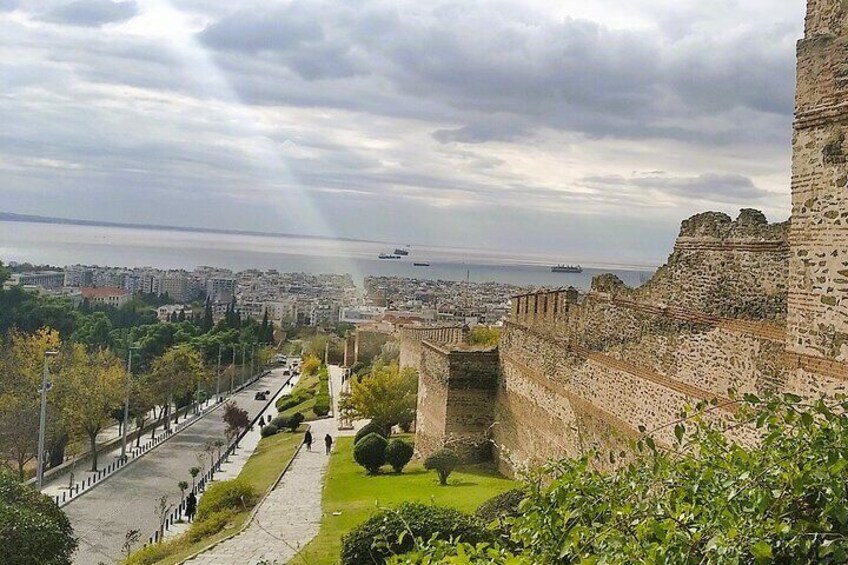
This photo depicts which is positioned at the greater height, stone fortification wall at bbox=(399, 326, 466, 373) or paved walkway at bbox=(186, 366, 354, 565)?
stone fortification wall at bbox=(399, 326, 466, 373)

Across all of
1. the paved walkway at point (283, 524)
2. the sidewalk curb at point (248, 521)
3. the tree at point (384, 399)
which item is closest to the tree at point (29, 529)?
the sidewalk curb at point (248, 521)

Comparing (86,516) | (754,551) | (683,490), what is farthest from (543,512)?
(86,516)

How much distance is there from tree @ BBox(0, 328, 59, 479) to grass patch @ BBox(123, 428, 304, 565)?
19.1 feet

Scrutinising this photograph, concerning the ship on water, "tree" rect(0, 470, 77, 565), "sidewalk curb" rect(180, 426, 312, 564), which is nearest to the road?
"sidewalk curb" rect(180, 426, 312, 564)

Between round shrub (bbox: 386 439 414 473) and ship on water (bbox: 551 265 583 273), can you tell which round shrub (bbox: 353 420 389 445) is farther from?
ship on water (bbox: 551 265 583 273)

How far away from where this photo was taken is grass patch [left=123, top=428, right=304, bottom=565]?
13562 mm

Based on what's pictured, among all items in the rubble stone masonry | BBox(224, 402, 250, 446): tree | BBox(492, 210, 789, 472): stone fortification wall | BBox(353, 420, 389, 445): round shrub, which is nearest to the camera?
the rubble stone masonry

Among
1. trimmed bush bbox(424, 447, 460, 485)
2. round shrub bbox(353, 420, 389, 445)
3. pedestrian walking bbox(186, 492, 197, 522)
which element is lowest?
pedestrian walking bbox(186, 492, 197, 522)

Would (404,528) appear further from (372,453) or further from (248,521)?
(372,453)

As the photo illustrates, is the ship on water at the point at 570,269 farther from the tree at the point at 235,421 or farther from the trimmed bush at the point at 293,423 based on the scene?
the trimmed bush at the point at 293,423

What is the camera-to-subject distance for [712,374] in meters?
8.66

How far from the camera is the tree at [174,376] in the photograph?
32812 mm

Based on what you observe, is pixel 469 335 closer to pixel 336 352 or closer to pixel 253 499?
pixel 253 499

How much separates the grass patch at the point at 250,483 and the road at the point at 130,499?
4.82ft
